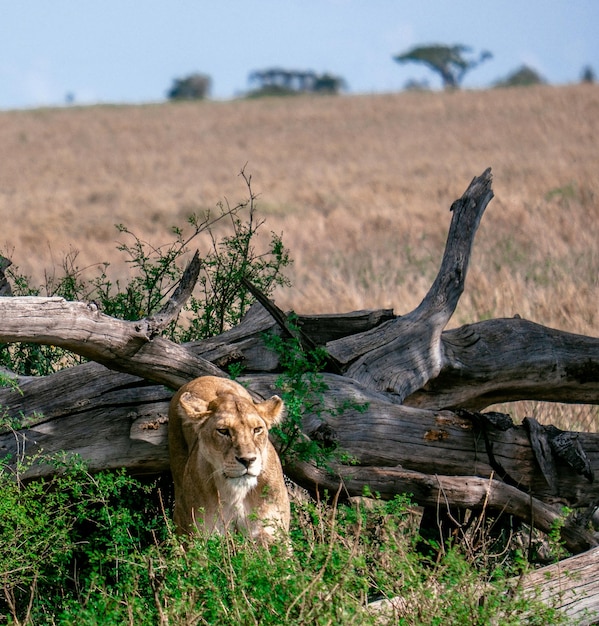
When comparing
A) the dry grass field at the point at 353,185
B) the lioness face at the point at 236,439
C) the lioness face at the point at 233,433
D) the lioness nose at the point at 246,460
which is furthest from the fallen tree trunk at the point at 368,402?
the dry grass field at the point at 353,185

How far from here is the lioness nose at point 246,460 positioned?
5031 mm

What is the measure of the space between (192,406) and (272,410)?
430mm

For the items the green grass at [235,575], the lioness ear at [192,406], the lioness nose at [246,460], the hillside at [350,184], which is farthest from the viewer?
the hillside at [350,184]

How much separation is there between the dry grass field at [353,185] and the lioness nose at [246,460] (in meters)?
3.86

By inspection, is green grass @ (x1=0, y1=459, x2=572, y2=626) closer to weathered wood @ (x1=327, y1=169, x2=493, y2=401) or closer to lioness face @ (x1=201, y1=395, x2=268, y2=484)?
lioness face @ (x1=201, y1=395, x2=268, y2=484)

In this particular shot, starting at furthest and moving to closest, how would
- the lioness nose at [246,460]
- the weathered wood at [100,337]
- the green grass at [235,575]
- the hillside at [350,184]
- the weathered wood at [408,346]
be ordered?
the hillside at [350,184]
the weathered wood at [408,346]
the weathered wood at [100,337]
the lioness nose at [246,460]
the green grass at [235,575]

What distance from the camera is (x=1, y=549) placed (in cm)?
545

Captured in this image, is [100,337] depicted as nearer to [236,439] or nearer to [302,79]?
[236,439]

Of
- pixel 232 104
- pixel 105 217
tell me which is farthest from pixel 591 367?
pixel 232 104

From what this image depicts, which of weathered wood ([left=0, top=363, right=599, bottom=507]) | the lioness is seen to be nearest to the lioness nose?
the lioness

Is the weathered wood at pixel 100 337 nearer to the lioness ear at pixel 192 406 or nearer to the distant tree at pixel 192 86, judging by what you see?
the lioness ear at pixel 192 406

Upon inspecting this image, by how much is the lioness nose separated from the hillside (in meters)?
2.73

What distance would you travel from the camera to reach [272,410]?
538cm

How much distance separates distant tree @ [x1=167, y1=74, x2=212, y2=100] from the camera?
82500mm
